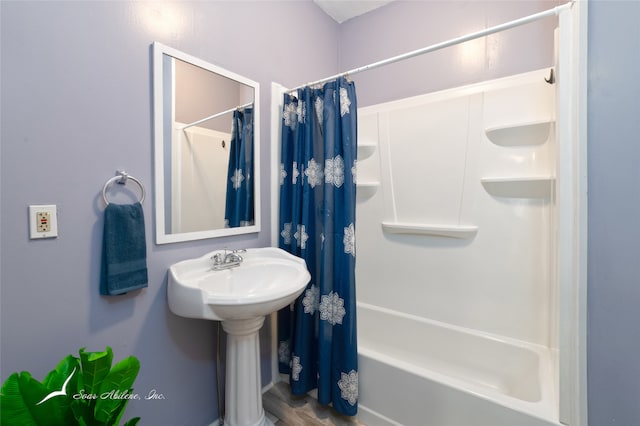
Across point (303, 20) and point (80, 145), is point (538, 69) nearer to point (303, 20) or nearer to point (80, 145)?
point (303, 20)

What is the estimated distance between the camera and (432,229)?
1961 mm

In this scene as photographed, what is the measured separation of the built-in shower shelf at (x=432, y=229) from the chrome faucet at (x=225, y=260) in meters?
1.20

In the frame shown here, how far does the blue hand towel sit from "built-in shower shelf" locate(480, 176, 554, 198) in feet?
6.42

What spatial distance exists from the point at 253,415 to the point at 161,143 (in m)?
1.42

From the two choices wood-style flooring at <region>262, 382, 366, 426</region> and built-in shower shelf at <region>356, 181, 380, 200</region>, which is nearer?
wood-style flooring at <region>262, 382, 366, 426</region>

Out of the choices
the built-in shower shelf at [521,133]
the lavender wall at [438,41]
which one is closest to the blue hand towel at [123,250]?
the lavender wall at [438,41]

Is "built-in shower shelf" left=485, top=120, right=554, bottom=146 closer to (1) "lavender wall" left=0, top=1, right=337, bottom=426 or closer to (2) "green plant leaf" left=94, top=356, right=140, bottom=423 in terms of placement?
(1) "lavender wall" left=0, top=1, right=337, bottom=426

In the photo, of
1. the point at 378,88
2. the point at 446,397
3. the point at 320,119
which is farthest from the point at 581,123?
the point at 378,88

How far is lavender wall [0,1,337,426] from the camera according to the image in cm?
91

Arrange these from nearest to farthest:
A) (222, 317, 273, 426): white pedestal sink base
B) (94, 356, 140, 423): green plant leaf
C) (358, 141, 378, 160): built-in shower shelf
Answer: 1. (94, 356, 140, 423): green plant leaf
2. (222, 317, 273, 426): white pedestal sink base
3. (358, 141, 378, 160): built-in shower shelf

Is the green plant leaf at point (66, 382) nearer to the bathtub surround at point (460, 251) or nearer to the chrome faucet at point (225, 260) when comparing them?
the chrome faucet at point (225, 260)

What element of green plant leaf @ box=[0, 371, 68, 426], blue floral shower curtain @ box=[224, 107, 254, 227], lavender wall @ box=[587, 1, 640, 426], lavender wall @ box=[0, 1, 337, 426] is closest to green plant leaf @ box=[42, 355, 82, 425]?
green plant leaf @ box=[0, 371, 68, 426]

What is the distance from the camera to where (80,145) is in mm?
1041

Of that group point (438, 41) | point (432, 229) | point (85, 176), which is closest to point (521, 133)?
point (432, 229)
